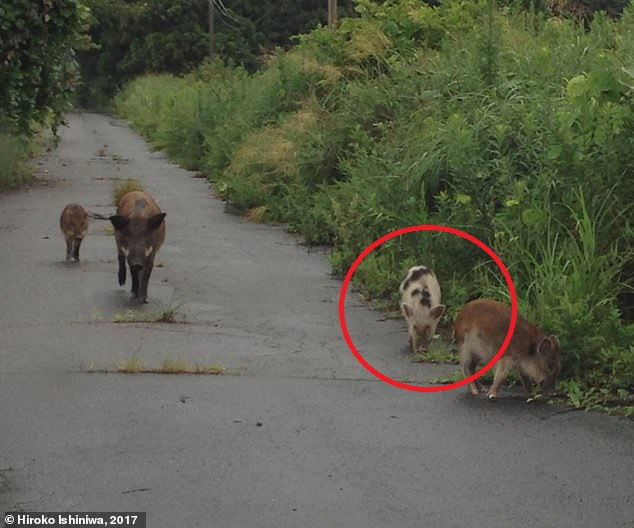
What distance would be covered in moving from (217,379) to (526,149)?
4.33 meters

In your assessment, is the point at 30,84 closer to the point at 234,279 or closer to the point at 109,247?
the point at 109,247

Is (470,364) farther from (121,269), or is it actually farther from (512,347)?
(121,269)

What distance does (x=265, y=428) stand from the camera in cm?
835

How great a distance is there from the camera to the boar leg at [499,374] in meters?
9.09

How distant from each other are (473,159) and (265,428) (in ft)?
16.5

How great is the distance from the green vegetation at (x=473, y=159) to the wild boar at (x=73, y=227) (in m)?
3.32

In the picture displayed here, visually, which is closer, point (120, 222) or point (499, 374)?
point (499, 374)

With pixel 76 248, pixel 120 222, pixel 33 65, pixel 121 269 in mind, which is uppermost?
pixel 33 65

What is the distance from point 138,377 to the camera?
9727 millimetres

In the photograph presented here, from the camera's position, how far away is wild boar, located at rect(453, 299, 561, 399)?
9.06m

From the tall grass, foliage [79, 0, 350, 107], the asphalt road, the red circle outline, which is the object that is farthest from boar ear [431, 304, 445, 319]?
foliage [79, 0, 350, 107]

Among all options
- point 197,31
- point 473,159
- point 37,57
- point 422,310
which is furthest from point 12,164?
point 197,31

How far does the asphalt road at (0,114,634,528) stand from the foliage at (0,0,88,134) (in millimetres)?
9141

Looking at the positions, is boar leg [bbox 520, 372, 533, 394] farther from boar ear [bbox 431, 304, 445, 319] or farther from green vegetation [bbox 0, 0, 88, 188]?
green vegetation [bbox 0, 0, 88, 188]
